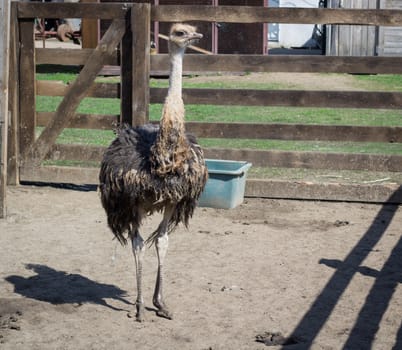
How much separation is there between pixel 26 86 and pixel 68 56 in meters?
0.58

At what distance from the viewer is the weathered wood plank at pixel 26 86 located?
9.74 metres

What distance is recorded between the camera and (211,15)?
934 cm

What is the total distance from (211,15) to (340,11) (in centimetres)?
135

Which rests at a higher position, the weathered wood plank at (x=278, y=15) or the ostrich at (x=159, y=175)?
the weathered wood plank at (x=278, y=15)

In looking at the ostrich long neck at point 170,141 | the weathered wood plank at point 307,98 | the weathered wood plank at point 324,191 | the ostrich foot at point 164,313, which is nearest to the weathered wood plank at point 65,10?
the weathered wood plank at point 307,98

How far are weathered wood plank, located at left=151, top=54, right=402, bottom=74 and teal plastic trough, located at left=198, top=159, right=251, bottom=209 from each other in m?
1.03

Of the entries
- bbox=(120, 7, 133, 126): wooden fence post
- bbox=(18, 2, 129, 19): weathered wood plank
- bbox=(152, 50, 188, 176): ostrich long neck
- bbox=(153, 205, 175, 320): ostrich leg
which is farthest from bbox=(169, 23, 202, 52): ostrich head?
bbox=(18, 2, 129, 19): weathered wood plank

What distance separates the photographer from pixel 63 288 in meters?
6.56

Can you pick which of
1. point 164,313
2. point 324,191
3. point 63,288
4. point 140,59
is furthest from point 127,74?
point 164,313

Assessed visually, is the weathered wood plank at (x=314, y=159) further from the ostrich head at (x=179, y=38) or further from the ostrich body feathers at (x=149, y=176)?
the ostrich head at (x=179, y=38)

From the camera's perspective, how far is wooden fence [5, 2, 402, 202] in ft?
30.6

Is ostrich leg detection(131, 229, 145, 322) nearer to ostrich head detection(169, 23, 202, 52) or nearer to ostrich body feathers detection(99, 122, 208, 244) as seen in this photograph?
ostrich body feathers detection(99, 122, 208, 244)

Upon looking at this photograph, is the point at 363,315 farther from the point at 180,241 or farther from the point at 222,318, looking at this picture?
the point at 180,241

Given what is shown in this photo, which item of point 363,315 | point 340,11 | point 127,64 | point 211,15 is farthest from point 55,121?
point 363,315
